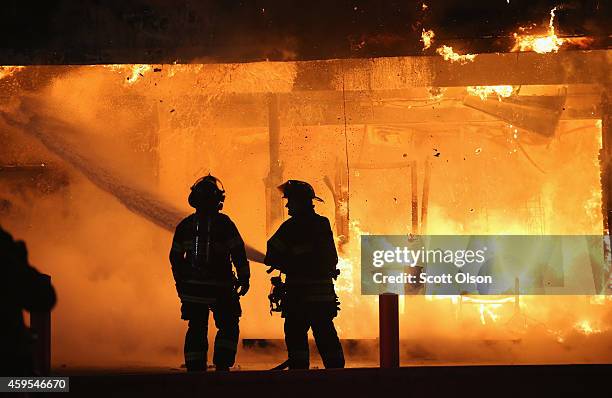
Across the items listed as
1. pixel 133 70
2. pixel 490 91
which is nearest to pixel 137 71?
pixel 133 70

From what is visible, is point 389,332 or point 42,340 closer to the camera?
point 42,340

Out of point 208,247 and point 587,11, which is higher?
point 587,11

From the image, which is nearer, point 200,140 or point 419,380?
point 419,380

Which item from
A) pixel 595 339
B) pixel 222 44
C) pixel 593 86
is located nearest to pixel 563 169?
pixel 593 86

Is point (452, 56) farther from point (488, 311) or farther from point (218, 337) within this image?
point (218, 337)

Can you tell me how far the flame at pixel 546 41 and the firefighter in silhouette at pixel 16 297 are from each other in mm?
7449

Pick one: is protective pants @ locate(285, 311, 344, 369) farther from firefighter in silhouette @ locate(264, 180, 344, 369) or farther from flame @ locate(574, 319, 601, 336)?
flame @ locate(574, 319, 601, 336)

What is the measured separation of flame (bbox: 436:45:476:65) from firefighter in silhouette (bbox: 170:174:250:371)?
3.92m

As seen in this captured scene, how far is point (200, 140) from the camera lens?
10695mm

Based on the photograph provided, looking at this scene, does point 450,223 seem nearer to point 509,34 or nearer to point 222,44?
point 509,34

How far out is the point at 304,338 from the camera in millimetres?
6934

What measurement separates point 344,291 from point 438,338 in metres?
1.29

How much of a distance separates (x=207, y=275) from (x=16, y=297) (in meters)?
3.49

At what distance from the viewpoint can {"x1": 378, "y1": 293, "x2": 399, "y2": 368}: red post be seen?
6.56 metres
